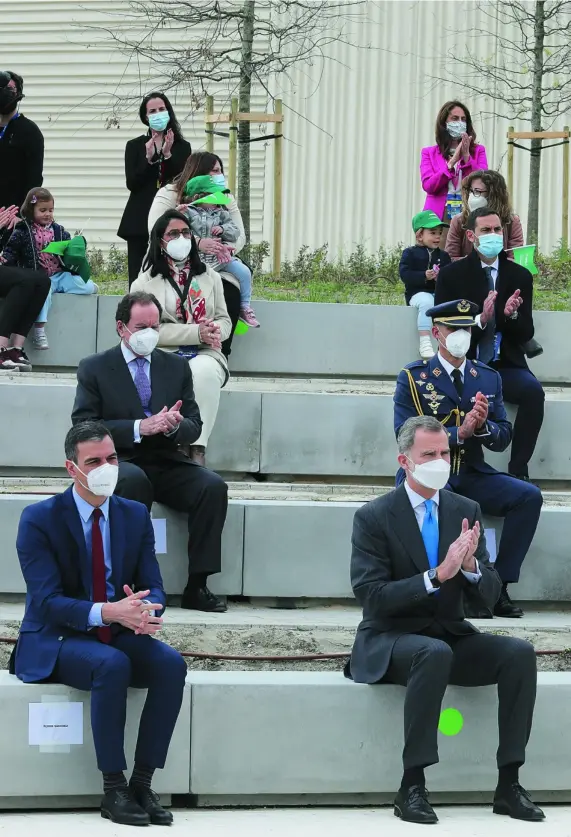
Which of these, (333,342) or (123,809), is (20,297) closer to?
(333,342)

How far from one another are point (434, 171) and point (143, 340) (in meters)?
3.37

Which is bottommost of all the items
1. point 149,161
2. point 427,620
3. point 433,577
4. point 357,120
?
point 427,620

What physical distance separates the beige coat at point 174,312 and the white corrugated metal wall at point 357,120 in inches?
271

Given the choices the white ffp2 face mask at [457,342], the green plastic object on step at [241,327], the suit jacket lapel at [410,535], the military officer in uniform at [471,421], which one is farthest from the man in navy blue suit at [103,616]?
the green plastic object on step at [241,327]

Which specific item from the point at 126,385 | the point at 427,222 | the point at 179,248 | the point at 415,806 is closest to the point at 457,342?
the point at 126,385

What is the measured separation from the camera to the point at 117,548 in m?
5.14

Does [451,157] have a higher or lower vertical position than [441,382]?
higher

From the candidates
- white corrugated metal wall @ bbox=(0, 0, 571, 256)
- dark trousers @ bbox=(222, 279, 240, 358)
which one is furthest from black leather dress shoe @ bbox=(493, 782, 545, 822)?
white corrugated metal wall @ bbox=(0, 0, 571, 256)

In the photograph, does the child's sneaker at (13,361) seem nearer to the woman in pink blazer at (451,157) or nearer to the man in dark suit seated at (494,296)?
the man in dark suit seated at (494,296)

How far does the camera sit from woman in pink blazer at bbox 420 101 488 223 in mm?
9281

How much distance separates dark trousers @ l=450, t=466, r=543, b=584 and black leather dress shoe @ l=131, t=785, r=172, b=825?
7.47 feet

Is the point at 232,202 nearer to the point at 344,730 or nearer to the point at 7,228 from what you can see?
the point at 7,228

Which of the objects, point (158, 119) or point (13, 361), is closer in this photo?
point (13, 361)

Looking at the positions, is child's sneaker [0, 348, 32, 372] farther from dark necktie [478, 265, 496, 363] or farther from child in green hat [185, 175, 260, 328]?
dark necktie [478, 265, 496, 363]
